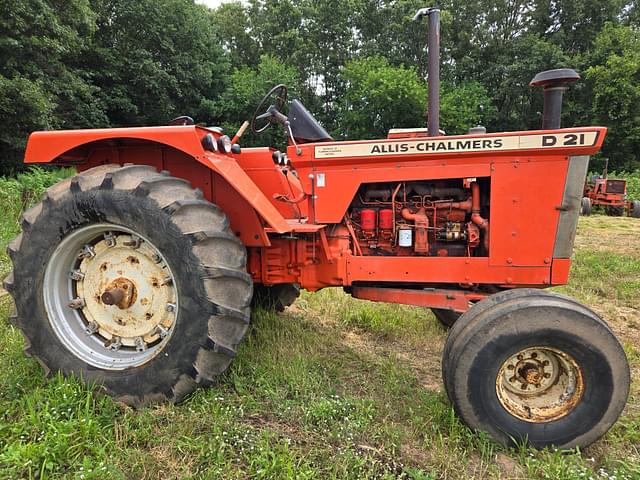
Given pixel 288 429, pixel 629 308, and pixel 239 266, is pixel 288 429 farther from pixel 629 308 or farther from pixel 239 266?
pixel 629 308

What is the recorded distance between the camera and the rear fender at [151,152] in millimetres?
2410

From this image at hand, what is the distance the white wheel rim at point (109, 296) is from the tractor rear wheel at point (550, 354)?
1628mm

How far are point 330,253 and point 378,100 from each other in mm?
19508

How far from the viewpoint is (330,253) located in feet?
9.11

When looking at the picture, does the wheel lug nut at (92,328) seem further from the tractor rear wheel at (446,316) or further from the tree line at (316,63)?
the tree line at (316,63)

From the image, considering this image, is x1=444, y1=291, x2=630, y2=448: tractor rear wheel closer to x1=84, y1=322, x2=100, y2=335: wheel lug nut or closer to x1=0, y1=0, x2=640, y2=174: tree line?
x1=84, y1=322, x2=100, y2=335: wheel lug nut

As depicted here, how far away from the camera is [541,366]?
2139mm

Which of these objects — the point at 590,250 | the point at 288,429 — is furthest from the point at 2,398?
the point at 590,250

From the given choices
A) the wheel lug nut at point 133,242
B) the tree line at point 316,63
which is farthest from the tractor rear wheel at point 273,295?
the tree line at point 316,63

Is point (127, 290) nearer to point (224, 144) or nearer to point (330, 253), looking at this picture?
point (224, 144)

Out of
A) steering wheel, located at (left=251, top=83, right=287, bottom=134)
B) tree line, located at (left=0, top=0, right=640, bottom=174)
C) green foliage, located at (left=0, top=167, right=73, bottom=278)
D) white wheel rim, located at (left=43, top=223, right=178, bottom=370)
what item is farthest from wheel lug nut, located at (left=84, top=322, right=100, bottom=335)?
tree line, located at (left=0, top=0, right=640, bottom=174)

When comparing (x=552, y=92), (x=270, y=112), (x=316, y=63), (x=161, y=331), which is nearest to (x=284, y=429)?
(x=161, y=331)

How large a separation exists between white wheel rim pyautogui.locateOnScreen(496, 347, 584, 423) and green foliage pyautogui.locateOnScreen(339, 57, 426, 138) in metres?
19.7

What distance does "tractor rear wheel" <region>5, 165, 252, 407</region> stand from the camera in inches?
87.0
